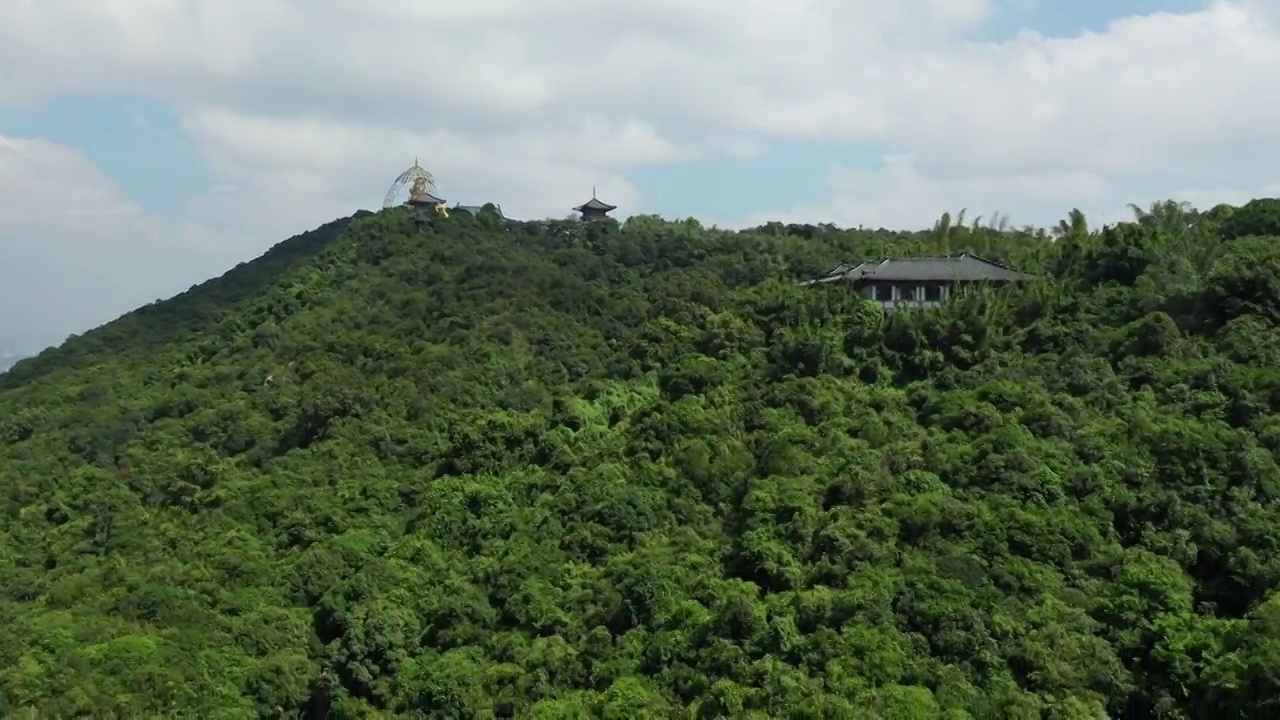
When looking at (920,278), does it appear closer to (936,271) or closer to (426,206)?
(936,271)

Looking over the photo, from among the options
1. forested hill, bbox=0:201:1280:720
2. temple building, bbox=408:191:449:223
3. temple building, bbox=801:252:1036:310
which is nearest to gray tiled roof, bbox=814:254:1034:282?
temple building, bbox=801:252:1036:310

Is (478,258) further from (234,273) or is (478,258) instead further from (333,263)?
(234,273)

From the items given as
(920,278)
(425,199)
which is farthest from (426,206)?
(920,278)

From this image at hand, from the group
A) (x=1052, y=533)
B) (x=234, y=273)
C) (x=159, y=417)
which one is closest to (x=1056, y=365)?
(x=1052, y=533)

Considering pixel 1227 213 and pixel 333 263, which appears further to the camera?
pixel 333 263

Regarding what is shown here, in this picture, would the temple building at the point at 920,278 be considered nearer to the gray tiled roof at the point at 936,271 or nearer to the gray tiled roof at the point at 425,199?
the gray tiled roof at the point at 936,271

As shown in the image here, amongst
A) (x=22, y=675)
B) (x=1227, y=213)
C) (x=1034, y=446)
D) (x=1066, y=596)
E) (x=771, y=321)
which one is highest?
(x=1227, y=213)
